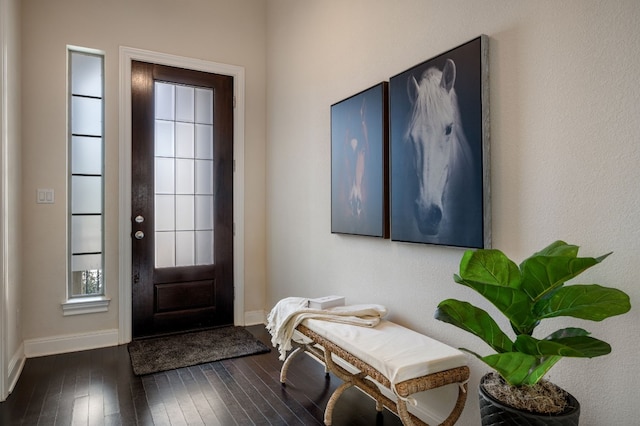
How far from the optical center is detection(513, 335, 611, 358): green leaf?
3.72 feet

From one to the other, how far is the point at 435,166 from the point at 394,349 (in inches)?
35.0

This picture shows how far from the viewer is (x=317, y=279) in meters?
3.16

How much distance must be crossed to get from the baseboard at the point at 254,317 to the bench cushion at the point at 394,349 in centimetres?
196

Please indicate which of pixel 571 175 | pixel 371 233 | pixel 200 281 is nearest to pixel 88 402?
pixel 200 281

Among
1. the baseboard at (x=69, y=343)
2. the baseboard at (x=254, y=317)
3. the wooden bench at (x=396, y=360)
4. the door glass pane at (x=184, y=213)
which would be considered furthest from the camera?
the baseboard at (x=254, y=317)

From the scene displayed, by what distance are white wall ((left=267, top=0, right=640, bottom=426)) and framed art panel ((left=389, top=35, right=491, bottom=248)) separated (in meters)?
0.06

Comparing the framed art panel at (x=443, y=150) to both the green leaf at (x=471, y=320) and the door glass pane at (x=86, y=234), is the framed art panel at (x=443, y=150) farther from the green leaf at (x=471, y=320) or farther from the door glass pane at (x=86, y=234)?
the door glass pane at (x=86, y=234)

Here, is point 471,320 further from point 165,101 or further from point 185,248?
point 165,101

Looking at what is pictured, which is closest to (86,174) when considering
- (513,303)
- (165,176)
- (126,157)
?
(126,157)

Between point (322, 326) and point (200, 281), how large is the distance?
201cm

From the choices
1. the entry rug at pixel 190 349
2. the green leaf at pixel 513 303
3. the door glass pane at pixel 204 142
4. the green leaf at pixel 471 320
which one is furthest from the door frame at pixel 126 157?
the green leaf at pixel 513 303

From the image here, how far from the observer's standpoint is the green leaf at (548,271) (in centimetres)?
114

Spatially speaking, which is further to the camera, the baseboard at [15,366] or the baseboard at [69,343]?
the baseboard at [69,343]

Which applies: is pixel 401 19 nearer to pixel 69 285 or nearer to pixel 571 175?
pixel 571 175
